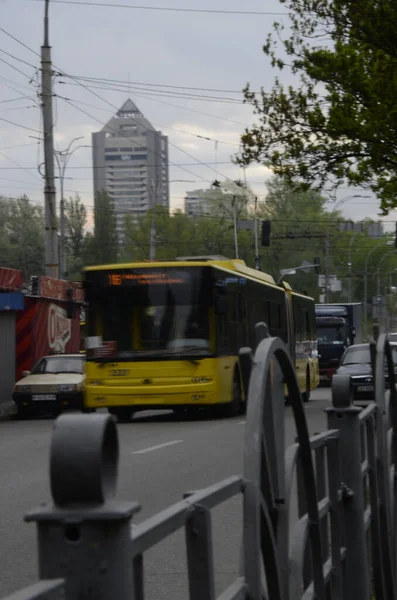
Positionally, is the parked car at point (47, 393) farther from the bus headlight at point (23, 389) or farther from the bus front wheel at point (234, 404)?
the bus front wheel at point (234, 404)

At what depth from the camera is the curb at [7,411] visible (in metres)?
31.1

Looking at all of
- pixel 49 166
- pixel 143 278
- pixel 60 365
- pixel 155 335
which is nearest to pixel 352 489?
pixel 155 335

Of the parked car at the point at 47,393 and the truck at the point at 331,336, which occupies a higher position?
the truck at the point at 331,336

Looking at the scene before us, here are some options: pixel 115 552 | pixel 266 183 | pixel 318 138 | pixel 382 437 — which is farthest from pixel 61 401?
pixel 266 183

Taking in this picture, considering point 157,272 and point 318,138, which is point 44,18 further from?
point 157,272

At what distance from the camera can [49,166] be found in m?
34.4

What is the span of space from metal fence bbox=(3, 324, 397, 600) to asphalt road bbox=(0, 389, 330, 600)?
0.26ft

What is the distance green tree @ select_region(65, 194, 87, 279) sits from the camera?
11280 centimetres

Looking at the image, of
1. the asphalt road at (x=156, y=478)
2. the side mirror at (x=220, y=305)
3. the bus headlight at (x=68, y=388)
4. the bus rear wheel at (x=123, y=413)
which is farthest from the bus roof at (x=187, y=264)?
the bus headlight at (x=68, y=388)

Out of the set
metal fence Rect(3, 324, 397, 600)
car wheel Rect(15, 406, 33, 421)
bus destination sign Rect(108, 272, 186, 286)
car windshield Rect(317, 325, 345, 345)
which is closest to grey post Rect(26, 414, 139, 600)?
metal fence Rect(3, 324, 397, 600)

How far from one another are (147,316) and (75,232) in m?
89.8

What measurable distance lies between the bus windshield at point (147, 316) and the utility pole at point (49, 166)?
365 inches

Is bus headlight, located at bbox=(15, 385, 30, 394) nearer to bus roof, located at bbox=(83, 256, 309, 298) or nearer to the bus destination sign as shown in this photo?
bus roof, located at bbox=(83, 256, 309, 298)

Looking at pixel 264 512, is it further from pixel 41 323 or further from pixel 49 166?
pixel 41 323
